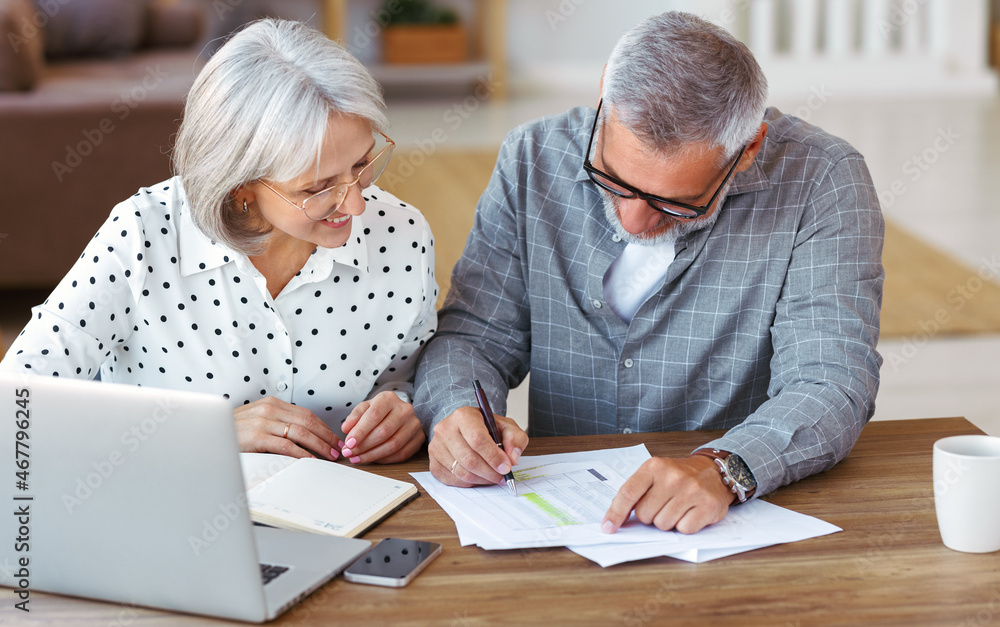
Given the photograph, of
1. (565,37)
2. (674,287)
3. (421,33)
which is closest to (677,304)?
(674,287)

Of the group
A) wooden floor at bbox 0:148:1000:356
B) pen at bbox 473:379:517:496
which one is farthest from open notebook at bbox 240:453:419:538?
wooden floor at bbox 0:148:1000:356

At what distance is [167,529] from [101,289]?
58cm

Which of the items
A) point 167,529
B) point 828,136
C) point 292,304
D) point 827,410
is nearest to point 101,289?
point 292,304

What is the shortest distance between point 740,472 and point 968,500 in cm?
26

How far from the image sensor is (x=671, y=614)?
3.23 feet

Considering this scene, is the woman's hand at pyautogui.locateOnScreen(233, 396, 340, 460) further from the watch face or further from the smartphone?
the watch face

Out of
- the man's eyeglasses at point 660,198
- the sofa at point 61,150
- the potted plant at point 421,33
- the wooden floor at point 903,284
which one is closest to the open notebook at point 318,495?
the man's eyeglasses at point 660,198

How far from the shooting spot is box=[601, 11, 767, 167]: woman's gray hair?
4.53ft

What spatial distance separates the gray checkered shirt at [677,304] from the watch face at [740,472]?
12 centimetres

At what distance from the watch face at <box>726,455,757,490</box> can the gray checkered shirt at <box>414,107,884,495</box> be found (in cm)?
12

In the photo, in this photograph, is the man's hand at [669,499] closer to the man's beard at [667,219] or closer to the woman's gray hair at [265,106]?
the man's beard at [667,219]

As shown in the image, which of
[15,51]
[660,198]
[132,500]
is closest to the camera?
[132,500]

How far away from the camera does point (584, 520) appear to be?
117 centimetres

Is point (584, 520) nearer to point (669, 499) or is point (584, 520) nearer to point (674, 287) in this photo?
point (669, 499)
